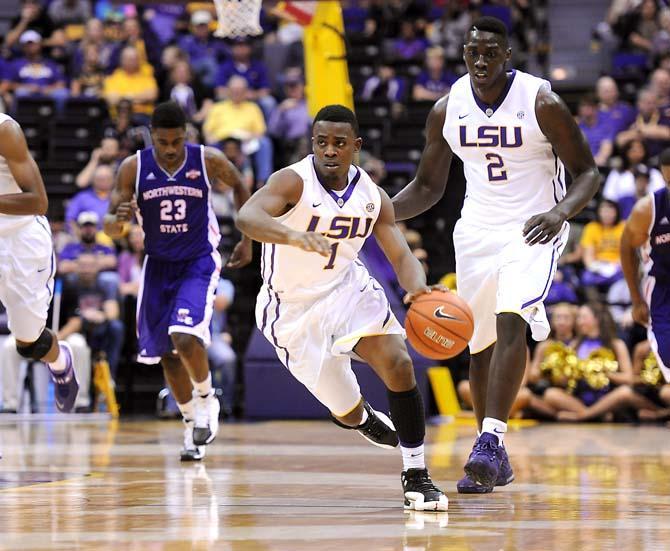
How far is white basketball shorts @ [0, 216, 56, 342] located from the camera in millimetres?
7508

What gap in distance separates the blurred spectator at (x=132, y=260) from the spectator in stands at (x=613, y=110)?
17.9 feet

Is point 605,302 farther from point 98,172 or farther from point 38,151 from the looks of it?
point 38,151

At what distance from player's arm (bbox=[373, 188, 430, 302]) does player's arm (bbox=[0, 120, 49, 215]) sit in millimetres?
2033

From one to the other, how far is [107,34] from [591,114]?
22.1 ft

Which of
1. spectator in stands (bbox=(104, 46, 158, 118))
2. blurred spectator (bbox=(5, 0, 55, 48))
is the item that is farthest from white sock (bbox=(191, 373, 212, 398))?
blurred spectator (bbox=(5, 0, 55, 48))

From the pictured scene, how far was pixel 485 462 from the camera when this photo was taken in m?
5.73

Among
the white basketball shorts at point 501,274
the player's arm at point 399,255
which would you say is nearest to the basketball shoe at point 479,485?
the white basketball shorts at point 501,274

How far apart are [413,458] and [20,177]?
9.09 ft

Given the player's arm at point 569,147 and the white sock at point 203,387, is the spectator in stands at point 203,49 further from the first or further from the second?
the player's arm at point 569,147

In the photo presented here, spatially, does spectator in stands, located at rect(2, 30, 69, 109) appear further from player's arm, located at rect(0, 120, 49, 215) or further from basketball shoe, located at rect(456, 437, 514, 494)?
basketball shoe, located at rect(456, 437, 514, 494)

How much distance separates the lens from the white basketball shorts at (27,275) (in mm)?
7508

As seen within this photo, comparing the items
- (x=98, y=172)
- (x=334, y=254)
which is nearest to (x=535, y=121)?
(x=334, y=254)

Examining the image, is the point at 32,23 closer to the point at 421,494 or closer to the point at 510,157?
the point at 510,157

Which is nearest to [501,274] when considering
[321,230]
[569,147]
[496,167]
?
[496,167]
